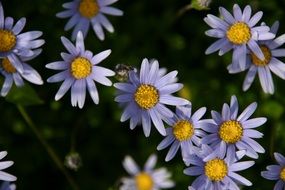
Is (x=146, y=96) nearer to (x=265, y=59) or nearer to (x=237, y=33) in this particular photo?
(x=237, y=33)

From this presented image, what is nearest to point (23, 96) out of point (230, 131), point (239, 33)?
point (230, 131)

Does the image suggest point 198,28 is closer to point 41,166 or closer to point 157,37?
point 157,37

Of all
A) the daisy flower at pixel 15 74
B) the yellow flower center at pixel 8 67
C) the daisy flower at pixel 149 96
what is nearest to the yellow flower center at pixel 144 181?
the daisy flower at pixel 149 96

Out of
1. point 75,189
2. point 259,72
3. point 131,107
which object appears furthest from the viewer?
point 75,189

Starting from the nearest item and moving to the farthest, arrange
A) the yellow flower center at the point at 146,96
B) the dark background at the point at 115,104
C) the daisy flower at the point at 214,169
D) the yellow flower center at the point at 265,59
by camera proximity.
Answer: the daisy flower at the point at 214,169, the yellow flower center at the point at 146,96, the yellow flower center at the point at 265,59, the dark background at the point at 115,104

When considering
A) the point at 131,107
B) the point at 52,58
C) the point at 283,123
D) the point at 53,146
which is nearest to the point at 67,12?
the point at 52,58

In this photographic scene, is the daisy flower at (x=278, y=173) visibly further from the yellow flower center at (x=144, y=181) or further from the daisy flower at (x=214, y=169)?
the yellow flower center at (x=144, y=181)

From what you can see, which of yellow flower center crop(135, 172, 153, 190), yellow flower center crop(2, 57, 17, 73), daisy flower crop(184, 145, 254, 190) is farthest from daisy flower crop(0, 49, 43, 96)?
yellow flower center crop(135, 172, 153, 190)
